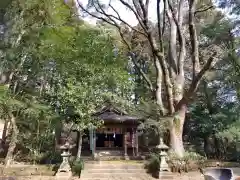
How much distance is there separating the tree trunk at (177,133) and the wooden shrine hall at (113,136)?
4.65 m

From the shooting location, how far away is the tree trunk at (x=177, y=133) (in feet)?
40.2

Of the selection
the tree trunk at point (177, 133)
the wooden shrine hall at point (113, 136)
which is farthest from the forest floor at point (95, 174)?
the wooden shrine hall at point (113, 136)

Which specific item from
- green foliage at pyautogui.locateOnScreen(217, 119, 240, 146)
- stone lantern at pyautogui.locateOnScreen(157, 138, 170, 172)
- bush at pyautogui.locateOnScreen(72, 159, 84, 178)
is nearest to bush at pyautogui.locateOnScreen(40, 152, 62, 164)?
bush at pyautogui.locateOnScreen(72, 159, 84, 178)

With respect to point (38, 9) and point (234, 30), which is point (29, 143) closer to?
point (38, 9)

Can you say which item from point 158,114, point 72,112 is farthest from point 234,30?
point 72,112

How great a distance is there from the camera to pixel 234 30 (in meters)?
17.0

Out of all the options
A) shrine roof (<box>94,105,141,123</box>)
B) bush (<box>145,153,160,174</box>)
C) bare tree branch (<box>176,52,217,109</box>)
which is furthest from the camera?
shrine roof (<box>94,105,141,123</box>)

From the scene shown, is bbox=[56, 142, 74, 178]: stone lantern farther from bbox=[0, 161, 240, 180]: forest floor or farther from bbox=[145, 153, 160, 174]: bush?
bbox=[145, 153, 160, 174]: bush

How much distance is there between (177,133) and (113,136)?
8007mm

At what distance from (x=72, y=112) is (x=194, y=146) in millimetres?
9674

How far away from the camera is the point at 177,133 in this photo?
12.6 metres

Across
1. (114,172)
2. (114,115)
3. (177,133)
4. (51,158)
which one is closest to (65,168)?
(114,172)

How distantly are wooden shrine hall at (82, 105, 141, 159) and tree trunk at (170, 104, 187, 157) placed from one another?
4647 mm

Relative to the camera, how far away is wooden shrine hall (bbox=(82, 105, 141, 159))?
17.6 meters
